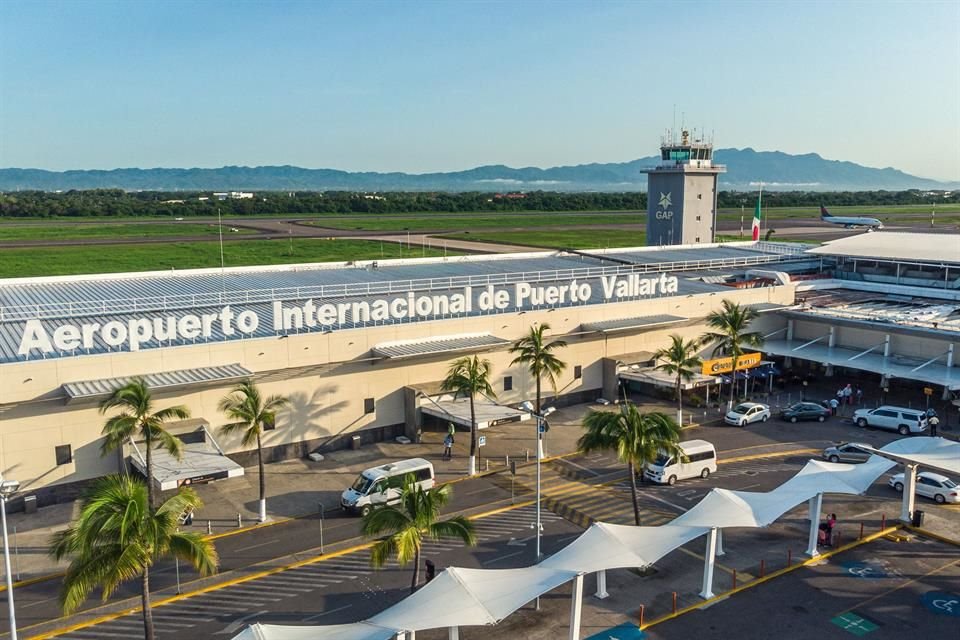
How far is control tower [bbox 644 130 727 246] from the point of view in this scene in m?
100

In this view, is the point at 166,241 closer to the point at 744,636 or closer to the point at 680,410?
the point at 680,410

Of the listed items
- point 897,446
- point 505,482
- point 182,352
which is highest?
point 182,352

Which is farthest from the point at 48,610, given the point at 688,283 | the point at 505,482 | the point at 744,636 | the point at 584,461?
the point at 688,283

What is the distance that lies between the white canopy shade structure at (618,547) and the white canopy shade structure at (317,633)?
21.7 ft

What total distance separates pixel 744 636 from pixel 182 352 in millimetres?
30990

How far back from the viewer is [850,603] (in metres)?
29.6

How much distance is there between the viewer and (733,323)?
182 ft

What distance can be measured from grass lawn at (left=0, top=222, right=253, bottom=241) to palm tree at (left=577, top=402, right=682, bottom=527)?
498 feet

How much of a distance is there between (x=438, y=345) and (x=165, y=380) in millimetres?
16543

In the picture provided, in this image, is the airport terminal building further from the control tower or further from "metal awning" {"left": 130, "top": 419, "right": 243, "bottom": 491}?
the control tower

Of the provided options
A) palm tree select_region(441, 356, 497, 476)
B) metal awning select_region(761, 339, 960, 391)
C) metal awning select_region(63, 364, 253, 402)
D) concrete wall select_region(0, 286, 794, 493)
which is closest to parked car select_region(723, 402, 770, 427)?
metal awning select_region(761, 339, 960, 391)

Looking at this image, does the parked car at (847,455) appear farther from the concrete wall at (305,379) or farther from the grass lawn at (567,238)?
the grass lawn at (567,238)

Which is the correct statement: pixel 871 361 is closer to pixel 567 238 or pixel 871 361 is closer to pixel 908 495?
pixel 908 495

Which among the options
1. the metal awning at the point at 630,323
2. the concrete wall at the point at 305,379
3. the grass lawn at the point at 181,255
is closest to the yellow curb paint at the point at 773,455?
the metal awning at the point at 630,323
